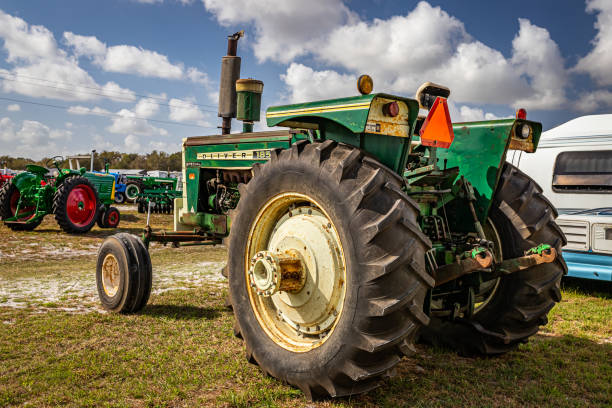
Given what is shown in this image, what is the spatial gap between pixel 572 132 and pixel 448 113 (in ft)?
17.3

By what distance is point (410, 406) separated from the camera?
2.65m

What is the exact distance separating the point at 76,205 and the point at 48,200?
2.65 ft

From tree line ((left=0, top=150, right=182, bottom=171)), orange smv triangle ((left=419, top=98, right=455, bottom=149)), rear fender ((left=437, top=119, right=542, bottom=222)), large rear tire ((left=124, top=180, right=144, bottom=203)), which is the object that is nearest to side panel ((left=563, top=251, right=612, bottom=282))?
rear fender ((left=437, top=119, right=542, bottom=222))

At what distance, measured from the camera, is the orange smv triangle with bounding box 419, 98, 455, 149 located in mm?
2992

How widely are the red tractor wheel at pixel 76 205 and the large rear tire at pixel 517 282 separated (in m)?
11.2

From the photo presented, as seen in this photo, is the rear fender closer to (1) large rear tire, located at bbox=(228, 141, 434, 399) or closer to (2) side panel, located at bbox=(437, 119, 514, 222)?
(2) side panel, located at bbox=(437, 119, 514, 222)

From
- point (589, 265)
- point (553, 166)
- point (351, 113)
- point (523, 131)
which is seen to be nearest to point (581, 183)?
point (553, 166)

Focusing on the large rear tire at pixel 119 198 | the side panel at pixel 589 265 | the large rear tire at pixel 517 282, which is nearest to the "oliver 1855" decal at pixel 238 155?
the large rear tire at pixel 517 282

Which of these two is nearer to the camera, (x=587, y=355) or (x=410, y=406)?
(x=410, y=406)

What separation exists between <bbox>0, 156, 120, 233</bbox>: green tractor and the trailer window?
1103cm

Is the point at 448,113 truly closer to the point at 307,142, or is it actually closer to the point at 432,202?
the point at 432,202

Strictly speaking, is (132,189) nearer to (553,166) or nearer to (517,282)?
(553,166)

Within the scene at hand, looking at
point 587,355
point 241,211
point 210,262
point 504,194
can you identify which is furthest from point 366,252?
point 210,262

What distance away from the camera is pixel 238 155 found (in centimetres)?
504
